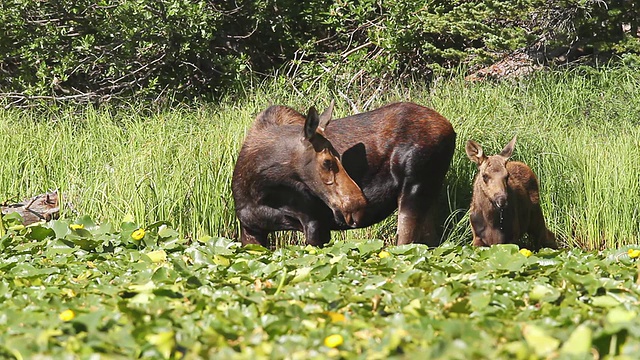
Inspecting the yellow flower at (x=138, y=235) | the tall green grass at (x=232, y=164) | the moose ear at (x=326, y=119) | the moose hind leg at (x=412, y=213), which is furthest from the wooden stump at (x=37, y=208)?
the moose hind leg at (x=412, y=213)

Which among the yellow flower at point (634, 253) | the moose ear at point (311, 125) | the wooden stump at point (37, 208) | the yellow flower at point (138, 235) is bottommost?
the wooden stump at point (37, 208)

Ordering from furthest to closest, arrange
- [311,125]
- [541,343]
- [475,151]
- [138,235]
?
[475,151], [311,125], [138,235], [541,343]

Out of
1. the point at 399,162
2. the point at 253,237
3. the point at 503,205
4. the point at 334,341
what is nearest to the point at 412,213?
the point at 399,162

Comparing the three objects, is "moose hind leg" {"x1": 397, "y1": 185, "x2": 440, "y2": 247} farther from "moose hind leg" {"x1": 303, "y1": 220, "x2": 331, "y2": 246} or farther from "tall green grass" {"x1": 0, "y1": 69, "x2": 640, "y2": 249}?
"tall green grass" {"x1": 0, "y1": 69, "x2": 640, "y2": 249}

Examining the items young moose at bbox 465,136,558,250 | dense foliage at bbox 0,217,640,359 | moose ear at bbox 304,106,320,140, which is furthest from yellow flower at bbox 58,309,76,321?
young moose at bbox 465,136,558,250

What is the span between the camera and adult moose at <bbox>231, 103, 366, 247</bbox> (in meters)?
8.14

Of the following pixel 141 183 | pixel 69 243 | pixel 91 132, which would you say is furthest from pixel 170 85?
pixel 69 243

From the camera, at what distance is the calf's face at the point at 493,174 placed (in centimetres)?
901

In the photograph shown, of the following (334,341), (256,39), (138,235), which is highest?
(256,39)

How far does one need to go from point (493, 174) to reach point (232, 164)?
2731mm

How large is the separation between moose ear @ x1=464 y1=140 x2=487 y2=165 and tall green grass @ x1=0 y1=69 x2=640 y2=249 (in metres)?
0.82

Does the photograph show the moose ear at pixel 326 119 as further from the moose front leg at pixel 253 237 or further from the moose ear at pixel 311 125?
the moose front leg at pixel 253 237

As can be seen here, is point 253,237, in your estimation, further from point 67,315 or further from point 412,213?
point 67,315

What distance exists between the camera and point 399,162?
343 inches
